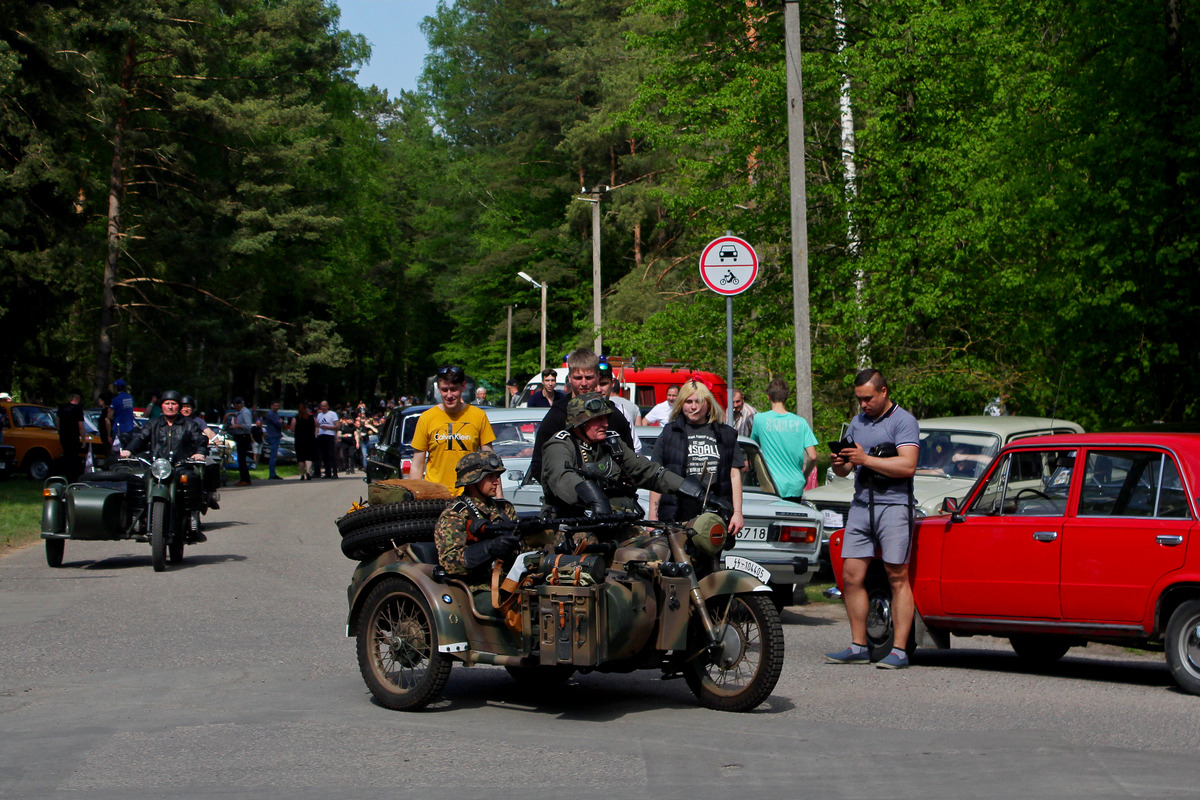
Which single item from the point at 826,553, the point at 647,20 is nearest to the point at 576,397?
the point at 826,553

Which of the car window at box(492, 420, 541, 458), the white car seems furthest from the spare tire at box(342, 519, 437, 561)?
the car window at box(492, 420, 541, 458)

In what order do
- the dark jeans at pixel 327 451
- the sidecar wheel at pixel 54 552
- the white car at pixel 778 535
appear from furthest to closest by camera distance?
the dark jeans at pixel 327 451, the sidecar wheel at pixel 54 552, the white car at pixel 778 535

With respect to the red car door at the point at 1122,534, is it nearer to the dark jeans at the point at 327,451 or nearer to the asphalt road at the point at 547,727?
the asphalt road at the point at 547,727

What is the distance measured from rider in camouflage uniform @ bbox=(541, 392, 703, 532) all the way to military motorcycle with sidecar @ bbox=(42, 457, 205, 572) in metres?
8.15

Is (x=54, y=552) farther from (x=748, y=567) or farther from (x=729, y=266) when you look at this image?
(x=748, y=567)

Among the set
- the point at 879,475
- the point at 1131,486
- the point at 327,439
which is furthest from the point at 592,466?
the point at 327,439

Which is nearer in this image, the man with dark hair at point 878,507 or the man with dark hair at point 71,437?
the man with dark hair at point 878,507

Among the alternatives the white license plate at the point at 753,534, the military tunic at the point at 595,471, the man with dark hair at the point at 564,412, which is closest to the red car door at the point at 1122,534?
the military tunic at the point at 595,471

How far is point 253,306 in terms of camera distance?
49406 mm

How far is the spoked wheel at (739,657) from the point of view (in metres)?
7.09

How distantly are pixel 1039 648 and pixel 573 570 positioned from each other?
4.13 meters

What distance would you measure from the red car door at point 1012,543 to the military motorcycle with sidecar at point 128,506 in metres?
8.90

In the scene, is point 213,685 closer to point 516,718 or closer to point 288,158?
point 516,718

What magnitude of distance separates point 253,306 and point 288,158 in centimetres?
561
